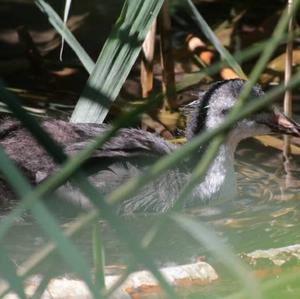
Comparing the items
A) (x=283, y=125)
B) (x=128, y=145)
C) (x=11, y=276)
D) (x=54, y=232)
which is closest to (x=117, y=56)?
(x=128, y=145)

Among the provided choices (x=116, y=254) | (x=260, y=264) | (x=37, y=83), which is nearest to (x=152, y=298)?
(x=260, y=264)

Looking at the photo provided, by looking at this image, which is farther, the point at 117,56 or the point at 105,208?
the point at 117,56

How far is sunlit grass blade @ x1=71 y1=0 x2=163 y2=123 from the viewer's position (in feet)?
16.8

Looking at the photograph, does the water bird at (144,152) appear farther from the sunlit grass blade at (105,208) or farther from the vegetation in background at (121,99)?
the sunlit grass blade at (105,208)

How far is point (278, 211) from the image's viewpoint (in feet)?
19.4

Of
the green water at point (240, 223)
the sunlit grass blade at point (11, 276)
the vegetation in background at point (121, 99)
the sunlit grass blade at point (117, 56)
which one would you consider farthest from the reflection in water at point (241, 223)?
the sunlit grass blade at point (11, 276)

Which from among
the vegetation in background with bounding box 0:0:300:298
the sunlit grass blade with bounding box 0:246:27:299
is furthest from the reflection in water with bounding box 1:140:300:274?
the sunlit grass blade with bounding box 0:246:27:299

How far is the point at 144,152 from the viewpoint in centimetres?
598

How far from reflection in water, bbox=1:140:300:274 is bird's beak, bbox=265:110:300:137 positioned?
18 cm

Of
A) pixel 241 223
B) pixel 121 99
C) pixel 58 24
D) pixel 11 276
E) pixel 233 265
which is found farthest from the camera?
pixel 121 99

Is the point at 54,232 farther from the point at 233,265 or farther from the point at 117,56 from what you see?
the point at 117,56

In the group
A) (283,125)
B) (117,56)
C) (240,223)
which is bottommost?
(240,223)

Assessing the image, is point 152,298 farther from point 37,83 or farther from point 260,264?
point 37,83

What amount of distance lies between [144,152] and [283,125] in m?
0.96
